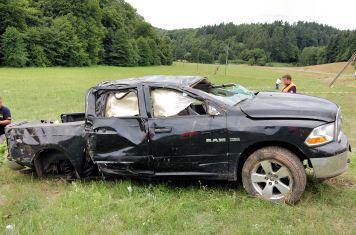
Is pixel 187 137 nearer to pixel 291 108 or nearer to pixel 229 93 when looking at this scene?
pixel 229 93

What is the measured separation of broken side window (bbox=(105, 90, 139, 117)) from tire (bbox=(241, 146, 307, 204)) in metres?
1.80

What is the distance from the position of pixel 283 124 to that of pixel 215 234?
1.57m

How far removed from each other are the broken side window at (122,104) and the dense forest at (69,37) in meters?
60.4

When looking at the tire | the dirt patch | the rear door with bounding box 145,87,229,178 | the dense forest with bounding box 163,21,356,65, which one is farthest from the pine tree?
the dense forest with bounding box 163,21,356,65

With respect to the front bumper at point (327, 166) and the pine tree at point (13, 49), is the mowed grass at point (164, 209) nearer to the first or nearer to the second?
the front bumper at point (327, 166)

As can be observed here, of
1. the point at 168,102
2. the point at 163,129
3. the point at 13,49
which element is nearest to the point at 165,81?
the point at 168,102

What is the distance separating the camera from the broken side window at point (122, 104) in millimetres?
6027

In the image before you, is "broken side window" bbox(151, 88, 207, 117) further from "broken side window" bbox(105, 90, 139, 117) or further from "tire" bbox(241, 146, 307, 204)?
"tire" bbox(241, 146, 307, 204)

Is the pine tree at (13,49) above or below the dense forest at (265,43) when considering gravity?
above

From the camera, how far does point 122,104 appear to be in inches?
241

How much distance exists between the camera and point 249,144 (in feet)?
17.3

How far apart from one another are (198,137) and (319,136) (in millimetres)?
1493

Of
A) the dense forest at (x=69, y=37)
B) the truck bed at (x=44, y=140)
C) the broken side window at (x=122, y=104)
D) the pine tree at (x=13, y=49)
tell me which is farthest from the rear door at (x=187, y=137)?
the dense forest at (x=69, y=37)

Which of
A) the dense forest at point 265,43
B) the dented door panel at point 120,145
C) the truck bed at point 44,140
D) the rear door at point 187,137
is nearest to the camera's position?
the rear door at point 187,137
